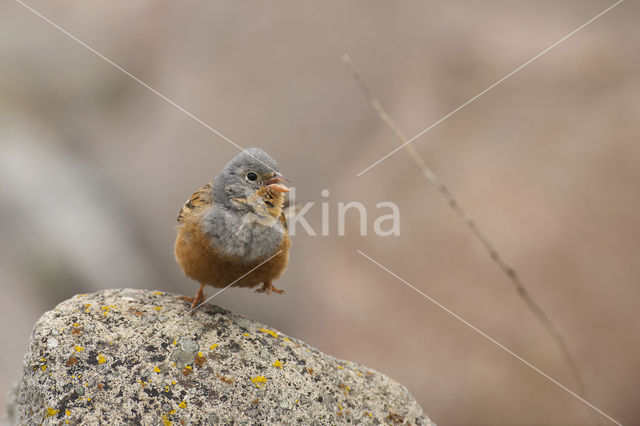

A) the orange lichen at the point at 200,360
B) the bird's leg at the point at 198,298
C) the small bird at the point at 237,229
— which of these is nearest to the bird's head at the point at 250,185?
the small bird at the point at 237,229

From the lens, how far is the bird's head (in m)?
5.23

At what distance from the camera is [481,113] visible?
10.1 meters

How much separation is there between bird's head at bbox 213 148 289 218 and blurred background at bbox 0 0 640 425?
4.69m

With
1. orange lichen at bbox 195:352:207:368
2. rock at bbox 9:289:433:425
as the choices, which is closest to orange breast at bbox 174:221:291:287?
rock at bbox 9:289:433:425

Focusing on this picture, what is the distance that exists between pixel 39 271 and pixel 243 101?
4.92m

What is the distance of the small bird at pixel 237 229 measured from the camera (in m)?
5.02

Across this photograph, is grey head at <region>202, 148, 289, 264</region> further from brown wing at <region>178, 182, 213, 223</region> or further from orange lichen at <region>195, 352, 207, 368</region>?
orange lichen at <region>195, 352, 207, 368</region>

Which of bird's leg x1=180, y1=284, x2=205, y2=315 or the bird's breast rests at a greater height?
the bird's breast

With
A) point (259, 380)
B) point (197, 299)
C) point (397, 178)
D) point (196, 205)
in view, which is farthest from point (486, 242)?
point (397, 178)

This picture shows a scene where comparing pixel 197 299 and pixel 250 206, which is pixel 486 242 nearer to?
pixel 250 206

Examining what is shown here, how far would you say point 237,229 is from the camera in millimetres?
5066

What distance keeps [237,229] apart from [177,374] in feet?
4.18

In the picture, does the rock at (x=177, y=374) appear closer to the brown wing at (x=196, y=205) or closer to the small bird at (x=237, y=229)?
the small bird at (x=237, y=229)

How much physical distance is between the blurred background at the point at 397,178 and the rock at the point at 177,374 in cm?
423
